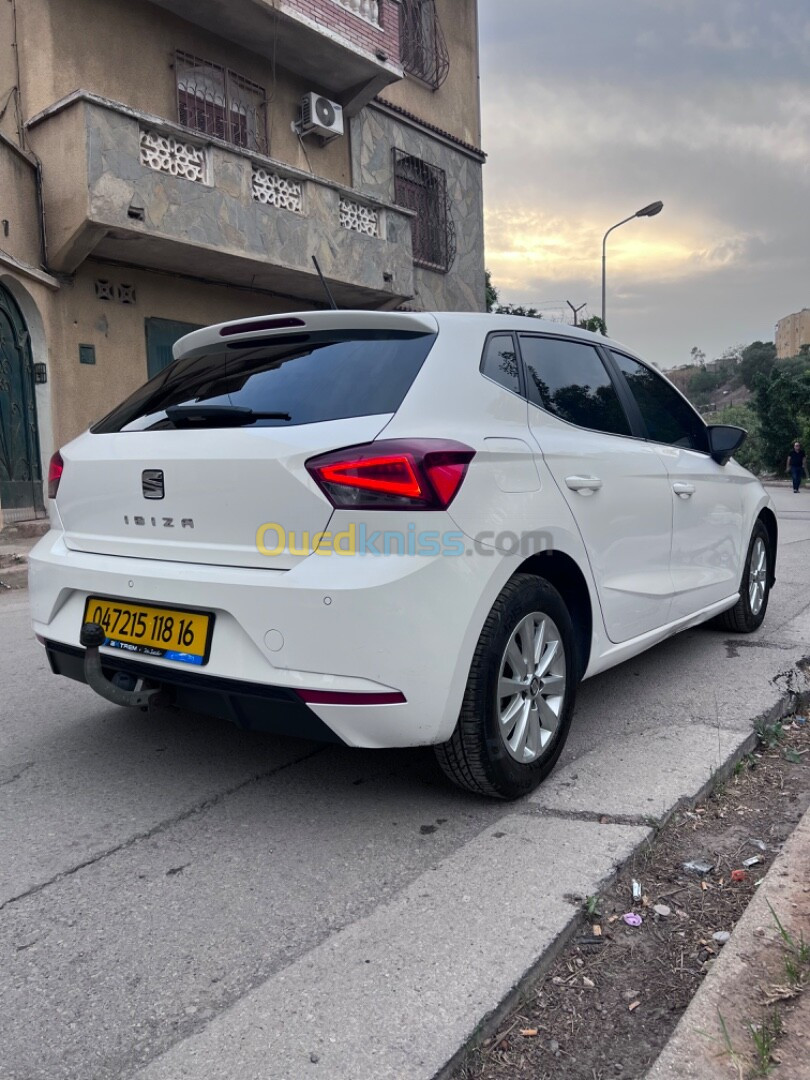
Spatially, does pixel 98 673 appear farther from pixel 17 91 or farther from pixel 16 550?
pixel 17 91

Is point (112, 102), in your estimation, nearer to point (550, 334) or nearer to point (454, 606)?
point (550, 334)

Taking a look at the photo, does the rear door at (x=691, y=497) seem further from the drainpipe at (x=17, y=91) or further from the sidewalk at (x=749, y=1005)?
the drainpipe at (x=17, y=91)

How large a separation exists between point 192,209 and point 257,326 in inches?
338

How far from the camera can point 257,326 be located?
10.1 feet

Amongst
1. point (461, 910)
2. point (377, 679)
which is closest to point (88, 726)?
point (377, 679)

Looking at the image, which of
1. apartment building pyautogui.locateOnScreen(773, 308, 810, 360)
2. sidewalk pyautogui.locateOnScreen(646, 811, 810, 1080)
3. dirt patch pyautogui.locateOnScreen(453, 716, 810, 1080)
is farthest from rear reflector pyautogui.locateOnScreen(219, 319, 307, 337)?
apartment building pyautogui.locateOnScreen(773, 308, 810, 360)

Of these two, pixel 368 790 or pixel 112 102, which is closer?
pixel 368 790

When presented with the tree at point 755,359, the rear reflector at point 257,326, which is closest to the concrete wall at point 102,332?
the rear reflector at point 257,326

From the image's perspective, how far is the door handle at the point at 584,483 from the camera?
10.3ft

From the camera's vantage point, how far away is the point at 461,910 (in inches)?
90.0

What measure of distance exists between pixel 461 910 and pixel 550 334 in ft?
7.31

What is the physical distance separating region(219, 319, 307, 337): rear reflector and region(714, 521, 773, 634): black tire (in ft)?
10.7

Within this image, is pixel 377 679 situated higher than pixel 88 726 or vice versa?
pixel 377 679

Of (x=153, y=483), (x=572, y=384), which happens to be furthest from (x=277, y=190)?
(x=153, y=483)
